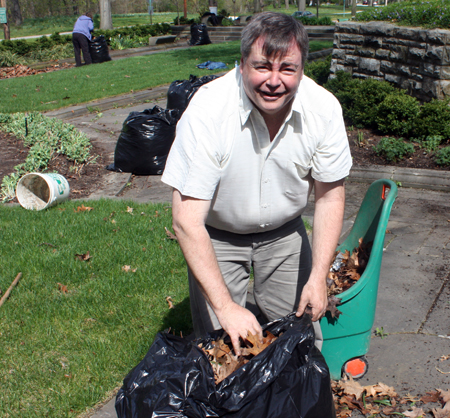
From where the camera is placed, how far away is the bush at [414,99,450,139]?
6.91m

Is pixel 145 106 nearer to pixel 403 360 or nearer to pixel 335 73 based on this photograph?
pixel 335 73

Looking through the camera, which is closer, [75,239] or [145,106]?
[75,239]

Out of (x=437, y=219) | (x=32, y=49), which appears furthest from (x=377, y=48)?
(x=32, y=49)

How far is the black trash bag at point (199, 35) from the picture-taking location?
76.3 ft

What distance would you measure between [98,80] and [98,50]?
462 centimetres

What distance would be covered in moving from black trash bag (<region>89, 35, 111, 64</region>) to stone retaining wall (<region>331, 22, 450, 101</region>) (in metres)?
11.0

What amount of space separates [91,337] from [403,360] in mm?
1885

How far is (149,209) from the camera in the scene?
5.51 metres

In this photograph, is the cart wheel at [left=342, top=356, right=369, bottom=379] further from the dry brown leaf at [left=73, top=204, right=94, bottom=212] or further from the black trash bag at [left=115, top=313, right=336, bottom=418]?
the dry brown leaf at [left=73, top=204, right=94, bottom=212]

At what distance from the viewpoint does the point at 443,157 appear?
20.8 feet

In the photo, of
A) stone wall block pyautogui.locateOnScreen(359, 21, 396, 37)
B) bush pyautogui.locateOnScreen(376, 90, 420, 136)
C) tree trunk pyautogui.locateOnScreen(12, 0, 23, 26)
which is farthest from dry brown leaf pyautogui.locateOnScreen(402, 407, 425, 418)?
tree trunk pyautogui.locateOnScreen(12, 0, 23, 26)

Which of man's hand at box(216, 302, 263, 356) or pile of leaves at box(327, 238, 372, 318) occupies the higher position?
man's hand at box(216, 302, 263, 356)

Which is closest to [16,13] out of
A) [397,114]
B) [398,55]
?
[398,55]

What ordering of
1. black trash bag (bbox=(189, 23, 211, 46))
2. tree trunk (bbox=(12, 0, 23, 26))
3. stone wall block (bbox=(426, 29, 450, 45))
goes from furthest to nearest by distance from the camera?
tree trunk (bbox=(12, 0, 23, 26))
black trash bag (bbox=(189, 23, 211, 46))
stone wall block (bbox=(426, 29, 450, 45))
